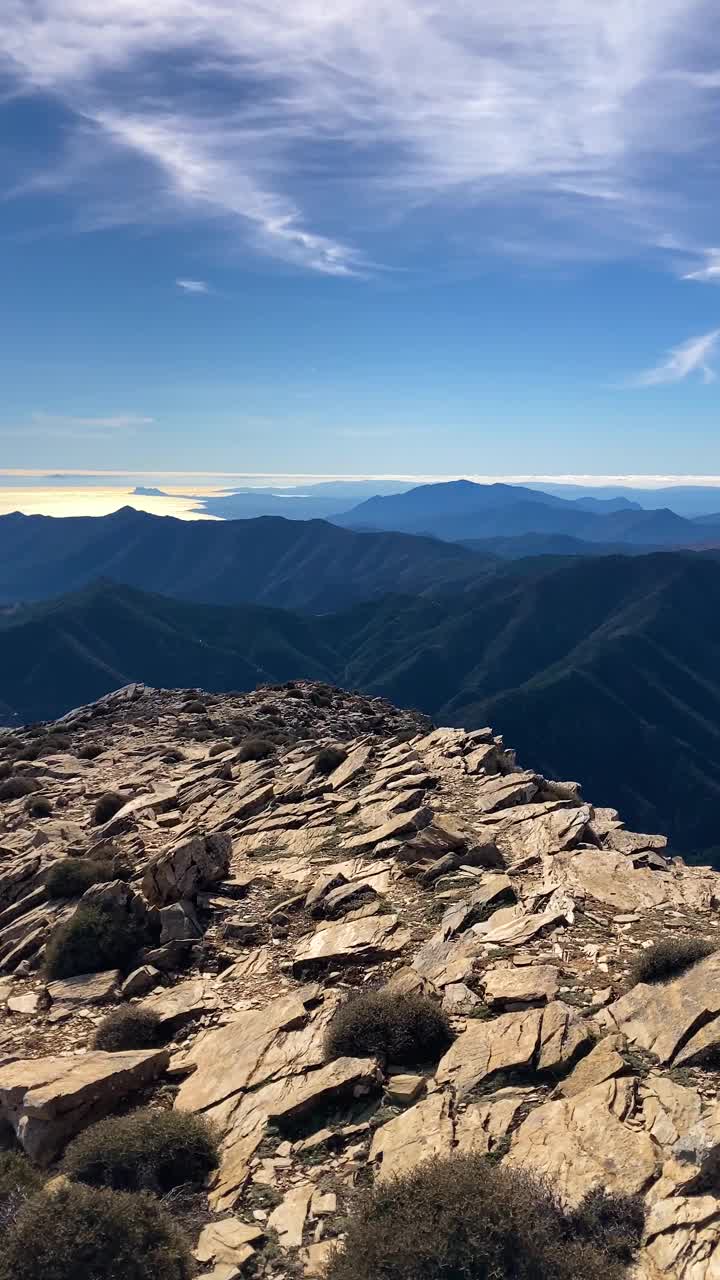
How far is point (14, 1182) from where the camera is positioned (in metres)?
9.71

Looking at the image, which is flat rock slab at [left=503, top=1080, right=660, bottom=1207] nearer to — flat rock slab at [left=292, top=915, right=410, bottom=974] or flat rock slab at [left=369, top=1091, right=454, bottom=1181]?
flat rock slab at [left=369, top=1091, right=454, bottom=1181]

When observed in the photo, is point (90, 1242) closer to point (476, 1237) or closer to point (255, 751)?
point (476, 1237)

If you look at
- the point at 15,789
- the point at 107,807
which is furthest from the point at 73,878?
→ the point at 15,789

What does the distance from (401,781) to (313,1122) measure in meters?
16.1

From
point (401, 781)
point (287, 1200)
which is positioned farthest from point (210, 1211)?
point (401, 781)

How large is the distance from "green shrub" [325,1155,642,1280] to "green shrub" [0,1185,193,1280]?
6.13ft

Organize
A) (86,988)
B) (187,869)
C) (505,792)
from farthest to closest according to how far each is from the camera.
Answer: (505,792) → (187,869) → (86,988)

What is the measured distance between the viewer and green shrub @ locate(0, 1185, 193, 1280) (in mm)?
7910

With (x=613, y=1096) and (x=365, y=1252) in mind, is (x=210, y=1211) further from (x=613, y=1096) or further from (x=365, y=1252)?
(x=613, y=1096)

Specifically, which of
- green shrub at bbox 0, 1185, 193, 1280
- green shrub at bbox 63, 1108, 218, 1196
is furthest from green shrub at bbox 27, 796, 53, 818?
green shrub at bbox 0, 1185, 193, 1280

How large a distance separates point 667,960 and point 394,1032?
4547 millimetres

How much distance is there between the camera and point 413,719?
49.4m

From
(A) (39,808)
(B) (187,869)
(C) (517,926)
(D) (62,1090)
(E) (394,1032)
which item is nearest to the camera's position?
(D) (62,1090)

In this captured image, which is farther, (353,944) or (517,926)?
(353,944)
